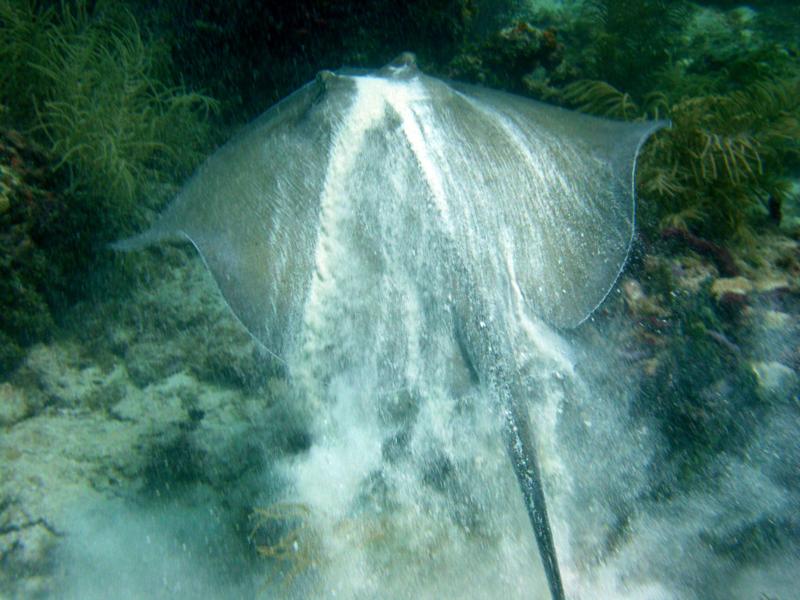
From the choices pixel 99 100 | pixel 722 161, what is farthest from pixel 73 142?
pixel 722 161

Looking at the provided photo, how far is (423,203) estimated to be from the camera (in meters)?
3.01

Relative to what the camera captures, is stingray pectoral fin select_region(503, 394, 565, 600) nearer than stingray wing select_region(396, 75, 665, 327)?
Yes

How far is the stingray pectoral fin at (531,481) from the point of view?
2.21 m

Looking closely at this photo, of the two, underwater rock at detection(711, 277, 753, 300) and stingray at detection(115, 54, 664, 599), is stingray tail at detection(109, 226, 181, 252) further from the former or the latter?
underwater rock at detection(711, 277, 753, 300)

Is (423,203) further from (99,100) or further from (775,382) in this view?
(99,100)

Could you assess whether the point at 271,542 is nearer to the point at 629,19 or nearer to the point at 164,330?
the point at 164,330

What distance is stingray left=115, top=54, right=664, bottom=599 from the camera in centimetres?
298

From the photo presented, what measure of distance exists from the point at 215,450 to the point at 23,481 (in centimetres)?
133

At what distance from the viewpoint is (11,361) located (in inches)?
142

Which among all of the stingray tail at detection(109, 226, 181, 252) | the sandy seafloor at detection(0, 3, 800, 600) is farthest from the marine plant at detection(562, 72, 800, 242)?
the stingray tail at detection(109, 226, 181, 252)

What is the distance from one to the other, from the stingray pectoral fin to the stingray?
53 cm

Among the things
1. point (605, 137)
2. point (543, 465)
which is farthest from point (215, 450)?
point (605, 137)

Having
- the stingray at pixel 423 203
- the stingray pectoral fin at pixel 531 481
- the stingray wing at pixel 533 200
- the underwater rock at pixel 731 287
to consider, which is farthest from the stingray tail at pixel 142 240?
the underwater rock at pixel 731 287

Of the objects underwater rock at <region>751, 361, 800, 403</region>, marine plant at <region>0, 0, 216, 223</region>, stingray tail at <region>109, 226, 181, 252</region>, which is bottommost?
underwater rock at <region>751, 361, 800, 403</region>
